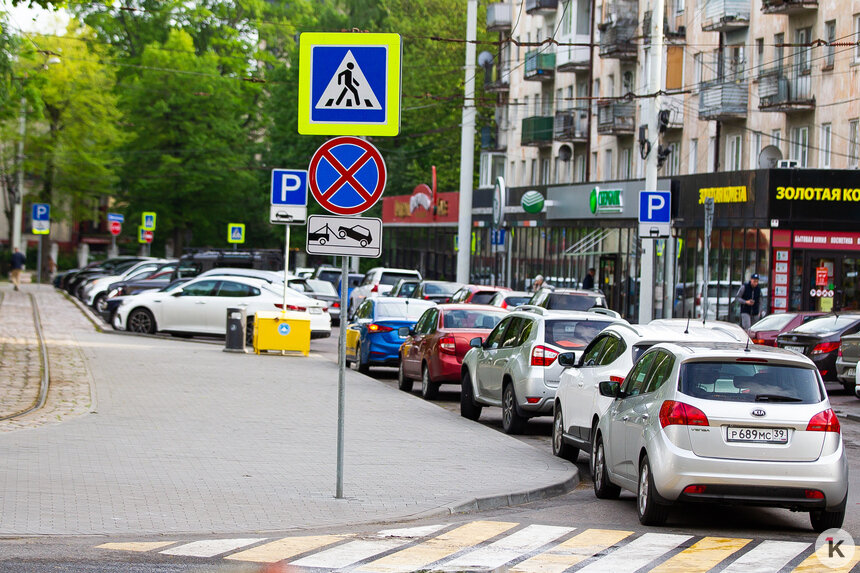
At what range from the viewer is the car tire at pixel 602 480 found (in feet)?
40.5

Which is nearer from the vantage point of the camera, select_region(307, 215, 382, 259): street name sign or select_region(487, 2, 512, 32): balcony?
select_region(307, 215, 382, 259): street name sign

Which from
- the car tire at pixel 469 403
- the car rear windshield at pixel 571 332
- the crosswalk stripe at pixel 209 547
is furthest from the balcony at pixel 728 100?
the crosswalk stripe at pixel 209 547

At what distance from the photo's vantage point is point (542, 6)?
2462 inches

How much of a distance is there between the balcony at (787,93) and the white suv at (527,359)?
25.0 metres

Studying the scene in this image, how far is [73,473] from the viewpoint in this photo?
11.9 m

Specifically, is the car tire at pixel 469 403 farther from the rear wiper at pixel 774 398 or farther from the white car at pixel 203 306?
the white car at pixel 203 306

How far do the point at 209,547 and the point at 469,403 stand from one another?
399 inches

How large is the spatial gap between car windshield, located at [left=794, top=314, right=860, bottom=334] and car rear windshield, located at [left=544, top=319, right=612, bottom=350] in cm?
1098

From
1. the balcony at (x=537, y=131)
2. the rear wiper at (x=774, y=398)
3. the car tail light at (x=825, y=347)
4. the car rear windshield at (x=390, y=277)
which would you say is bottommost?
the car tail light at (x=825, y=347)

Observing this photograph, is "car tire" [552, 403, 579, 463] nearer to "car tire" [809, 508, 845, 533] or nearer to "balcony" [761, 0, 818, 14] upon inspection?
"car tire" [809, 508, 845, 533]

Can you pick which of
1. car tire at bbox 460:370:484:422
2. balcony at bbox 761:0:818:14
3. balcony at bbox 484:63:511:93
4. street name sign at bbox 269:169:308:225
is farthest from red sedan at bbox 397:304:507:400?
balcony at bbox 484:63:511:93

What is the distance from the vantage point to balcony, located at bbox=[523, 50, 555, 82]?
206 feet

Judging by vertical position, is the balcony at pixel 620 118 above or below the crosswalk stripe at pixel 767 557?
above

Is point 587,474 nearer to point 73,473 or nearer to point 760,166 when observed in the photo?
point 73,473
